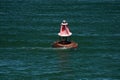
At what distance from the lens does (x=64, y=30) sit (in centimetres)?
12138

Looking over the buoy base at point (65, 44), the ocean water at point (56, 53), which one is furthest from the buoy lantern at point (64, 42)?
the ocean water at point (56, 53)

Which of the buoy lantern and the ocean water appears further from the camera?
the buoy lantern

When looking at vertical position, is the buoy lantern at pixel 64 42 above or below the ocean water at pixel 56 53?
above

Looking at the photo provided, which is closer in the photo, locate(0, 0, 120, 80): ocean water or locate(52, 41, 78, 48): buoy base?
locate(0, 0, 120, 80): ocean water

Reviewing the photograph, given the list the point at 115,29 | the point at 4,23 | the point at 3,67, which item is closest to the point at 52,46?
the point at 3,67

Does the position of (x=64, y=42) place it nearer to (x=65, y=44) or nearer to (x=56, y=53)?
(x=65, y=44)

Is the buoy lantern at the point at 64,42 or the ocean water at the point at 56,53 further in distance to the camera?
the buoy lantern at the point at 64,42

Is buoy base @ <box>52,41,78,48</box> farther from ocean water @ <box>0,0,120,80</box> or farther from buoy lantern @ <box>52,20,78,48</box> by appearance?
ocean water @ <box>0,0,120,80</box>

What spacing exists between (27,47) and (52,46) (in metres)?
4.62

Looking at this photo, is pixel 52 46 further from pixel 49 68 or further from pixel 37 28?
pixel 37 28

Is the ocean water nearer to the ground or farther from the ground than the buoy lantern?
nearer to the ground

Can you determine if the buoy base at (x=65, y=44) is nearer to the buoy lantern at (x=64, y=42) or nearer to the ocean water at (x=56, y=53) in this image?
the buoy lantern at (x=64, y=42)

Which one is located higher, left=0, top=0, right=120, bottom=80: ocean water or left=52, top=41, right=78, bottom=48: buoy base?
left=52, top=41, right=78, bottom=48: buoy base

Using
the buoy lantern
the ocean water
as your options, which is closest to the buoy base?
the buoy lantern
